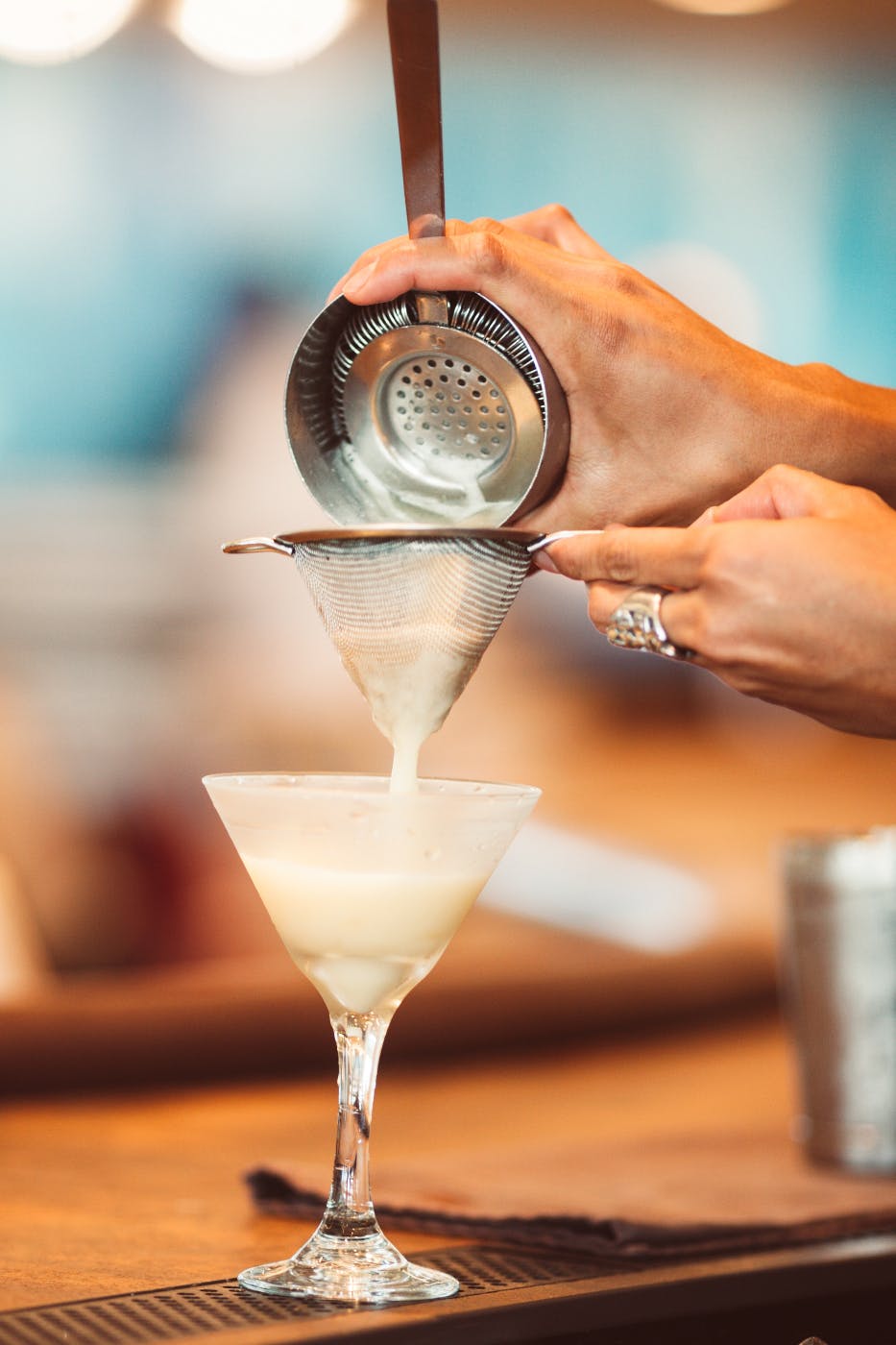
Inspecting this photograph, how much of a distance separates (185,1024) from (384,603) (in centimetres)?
89

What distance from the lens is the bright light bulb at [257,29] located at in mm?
5719

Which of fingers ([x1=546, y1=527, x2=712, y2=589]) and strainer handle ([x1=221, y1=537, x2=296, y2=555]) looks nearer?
fingers ([x1=546, y1=527, x2=712, y2=589])

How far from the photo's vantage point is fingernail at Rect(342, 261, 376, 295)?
4.09 feet

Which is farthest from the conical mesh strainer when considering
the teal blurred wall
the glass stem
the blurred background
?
the teal blurred wall

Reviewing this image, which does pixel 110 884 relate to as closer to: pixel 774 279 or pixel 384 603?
pixel 384 603

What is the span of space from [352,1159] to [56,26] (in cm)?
549

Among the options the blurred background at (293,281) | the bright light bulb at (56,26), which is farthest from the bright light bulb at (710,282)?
the bright light bulb at (56,26)

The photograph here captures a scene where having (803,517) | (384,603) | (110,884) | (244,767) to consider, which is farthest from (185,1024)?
(244,767)

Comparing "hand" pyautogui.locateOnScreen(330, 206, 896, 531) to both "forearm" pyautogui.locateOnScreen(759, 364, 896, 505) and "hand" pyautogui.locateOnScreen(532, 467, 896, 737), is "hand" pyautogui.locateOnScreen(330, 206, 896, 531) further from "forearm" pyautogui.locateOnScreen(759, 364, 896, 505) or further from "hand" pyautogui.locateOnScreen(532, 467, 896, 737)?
"hand" pyautogui.locateOnScreen(532, 467, 896, 737)

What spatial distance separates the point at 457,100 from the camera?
6762 mm

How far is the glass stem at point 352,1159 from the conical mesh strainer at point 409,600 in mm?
240

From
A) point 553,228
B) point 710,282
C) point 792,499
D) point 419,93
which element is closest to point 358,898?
point 792,499

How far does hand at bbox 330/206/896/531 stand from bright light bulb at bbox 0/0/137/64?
14.4 feet

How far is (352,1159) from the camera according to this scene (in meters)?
1.07
